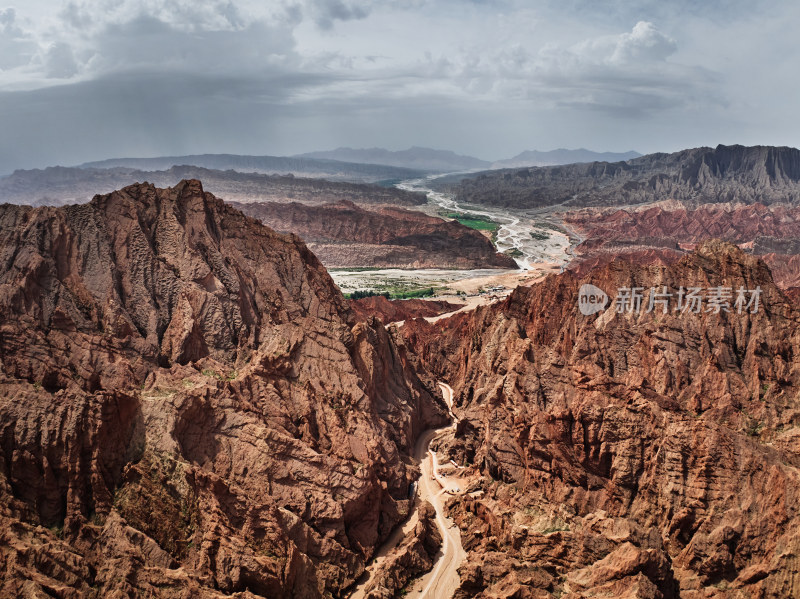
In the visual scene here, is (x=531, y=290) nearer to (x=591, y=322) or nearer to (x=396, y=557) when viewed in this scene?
(x=591, y=322)

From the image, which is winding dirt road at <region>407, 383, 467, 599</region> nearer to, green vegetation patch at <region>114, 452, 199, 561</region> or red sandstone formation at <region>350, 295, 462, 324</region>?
green vegetation patch at <region>114, 452, 199, 561</region>

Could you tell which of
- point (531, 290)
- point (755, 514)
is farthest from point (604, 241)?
point (755, 514)
